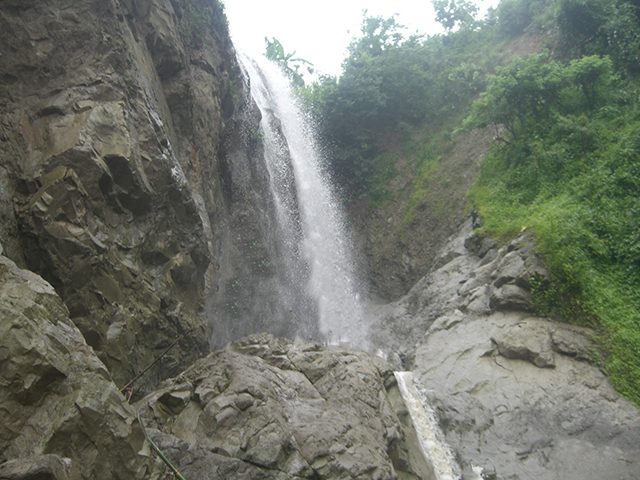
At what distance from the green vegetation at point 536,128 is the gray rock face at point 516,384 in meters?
0.52

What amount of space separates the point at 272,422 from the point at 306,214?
49.3ft

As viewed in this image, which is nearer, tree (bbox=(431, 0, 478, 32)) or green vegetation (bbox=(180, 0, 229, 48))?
green vegetation (bbox=(180, 0, 229, 48))

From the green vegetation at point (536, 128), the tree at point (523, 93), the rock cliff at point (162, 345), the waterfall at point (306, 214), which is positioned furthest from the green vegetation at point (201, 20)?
the tree at point (523, 93)

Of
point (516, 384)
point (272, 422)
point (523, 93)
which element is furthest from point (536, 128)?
point (272, 422)

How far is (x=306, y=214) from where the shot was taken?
20594mm

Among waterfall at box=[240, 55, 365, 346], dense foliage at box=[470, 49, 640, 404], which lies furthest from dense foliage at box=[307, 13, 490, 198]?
dense foliage at box=[470, 49, 640, 404]

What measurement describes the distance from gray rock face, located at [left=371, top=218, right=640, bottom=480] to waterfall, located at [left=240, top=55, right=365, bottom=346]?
5.30 m

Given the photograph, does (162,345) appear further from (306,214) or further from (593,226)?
(306,214)

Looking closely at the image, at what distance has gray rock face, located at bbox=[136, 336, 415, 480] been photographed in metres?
5.51

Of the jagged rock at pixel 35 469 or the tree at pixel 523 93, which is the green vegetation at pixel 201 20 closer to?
the tree at pixel 523 93

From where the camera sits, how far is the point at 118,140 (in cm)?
750

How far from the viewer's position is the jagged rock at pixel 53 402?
3.50m

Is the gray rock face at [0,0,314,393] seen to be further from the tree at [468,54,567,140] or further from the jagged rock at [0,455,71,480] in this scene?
the tree at [468,54,567,140]

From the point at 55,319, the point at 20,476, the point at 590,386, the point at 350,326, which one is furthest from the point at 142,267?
the point at 350,326
